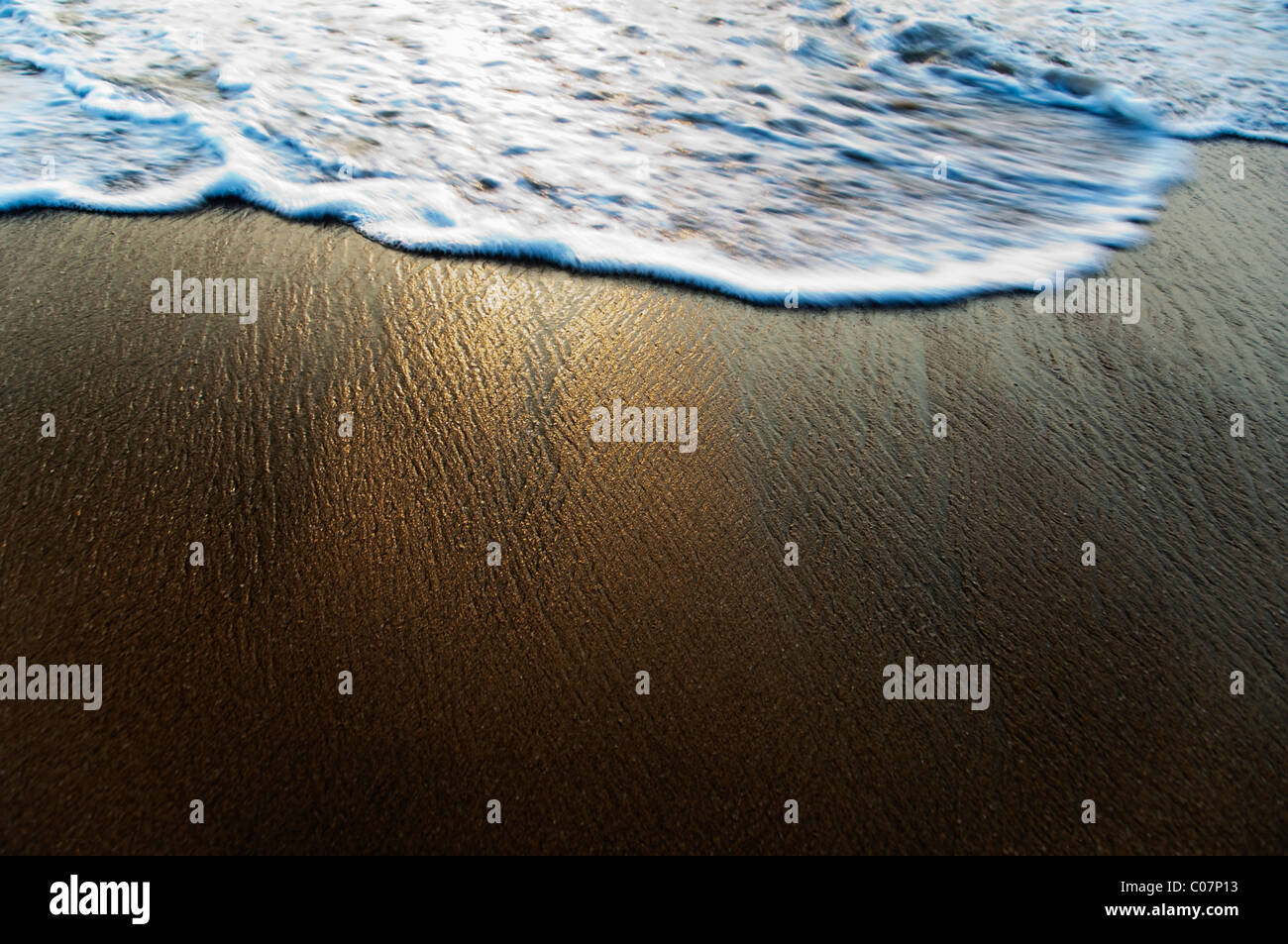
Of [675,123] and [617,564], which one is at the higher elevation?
[675,123]

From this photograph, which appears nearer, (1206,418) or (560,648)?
(560,648)

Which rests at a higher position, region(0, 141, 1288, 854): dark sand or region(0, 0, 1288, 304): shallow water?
region(0, 0, 1288, 304): shallow water

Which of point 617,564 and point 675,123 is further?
point 675,123

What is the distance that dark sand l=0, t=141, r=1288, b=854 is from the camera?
1.55m

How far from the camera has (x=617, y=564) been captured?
195 centimetres

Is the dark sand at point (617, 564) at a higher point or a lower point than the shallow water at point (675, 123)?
lower

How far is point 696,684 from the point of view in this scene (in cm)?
172

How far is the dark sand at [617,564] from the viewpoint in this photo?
1555mm

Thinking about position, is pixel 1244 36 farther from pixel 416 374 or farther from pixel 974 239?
pixel 416 374

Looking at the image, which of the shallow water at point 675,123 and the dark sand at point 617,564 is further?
the shallow water at point 675,123

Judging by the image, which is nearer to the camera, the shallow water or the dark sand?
the dark sand
